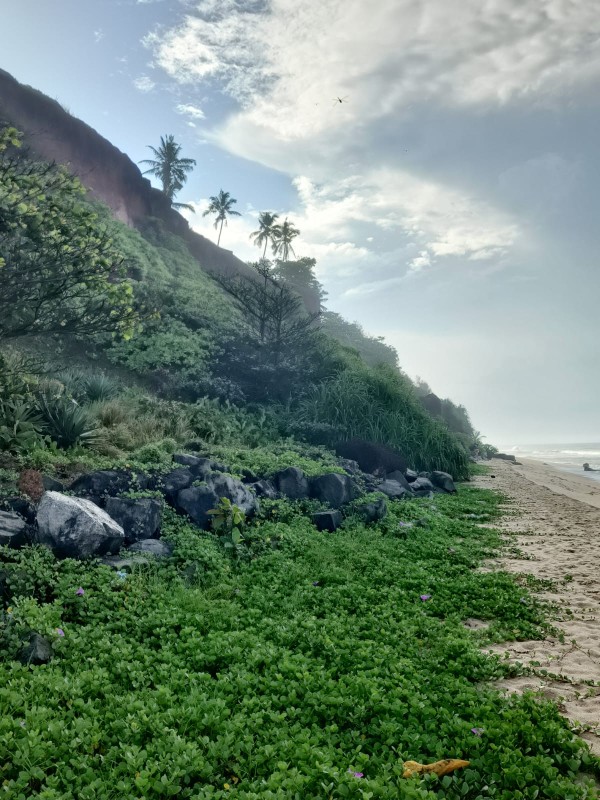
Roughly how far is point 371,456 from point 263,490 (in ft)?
20.4

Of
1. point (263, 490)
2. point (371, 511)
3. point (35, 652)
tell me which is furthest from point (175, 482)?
point (35, 652)

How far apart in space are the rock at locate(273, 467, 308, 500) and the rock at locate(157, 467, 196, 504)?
6.71ft

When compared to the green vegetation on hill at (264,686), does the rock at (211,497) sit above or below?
above

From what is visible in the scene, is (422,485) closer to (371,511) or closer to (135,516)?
(371,511)

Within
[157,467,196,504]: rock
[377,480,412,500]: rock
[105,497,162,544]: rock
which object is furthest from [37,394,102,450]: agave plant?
[377,480,412,500]: rock

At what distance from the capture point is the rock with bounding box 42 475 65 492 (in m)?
7.40

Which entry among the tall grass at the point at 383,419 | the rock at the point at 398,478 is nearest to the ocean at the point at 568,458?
the tall grass at the point at 383,419

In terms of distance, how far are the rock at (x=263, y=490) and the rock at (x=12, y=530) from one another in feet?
13.2

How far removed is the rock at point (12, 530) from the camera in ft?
18.7

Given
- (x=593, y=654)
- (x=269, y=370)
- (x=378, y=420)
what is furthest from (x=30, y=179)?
(x=378, y=420)

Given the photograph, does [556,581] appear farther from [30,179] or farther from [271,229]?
[271,229]

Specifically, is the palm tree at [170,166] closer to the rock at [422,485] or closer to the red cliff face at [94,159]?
the red cliff face at [94,159]

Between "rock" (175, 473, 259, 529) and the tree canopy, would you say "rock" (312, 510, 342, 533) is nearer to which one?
"rock" (175, 473, 259, 529)

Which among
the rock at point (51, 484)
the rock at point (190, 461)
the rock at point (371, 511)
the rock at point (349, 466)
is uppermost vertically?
the rock at point (190, 461)
